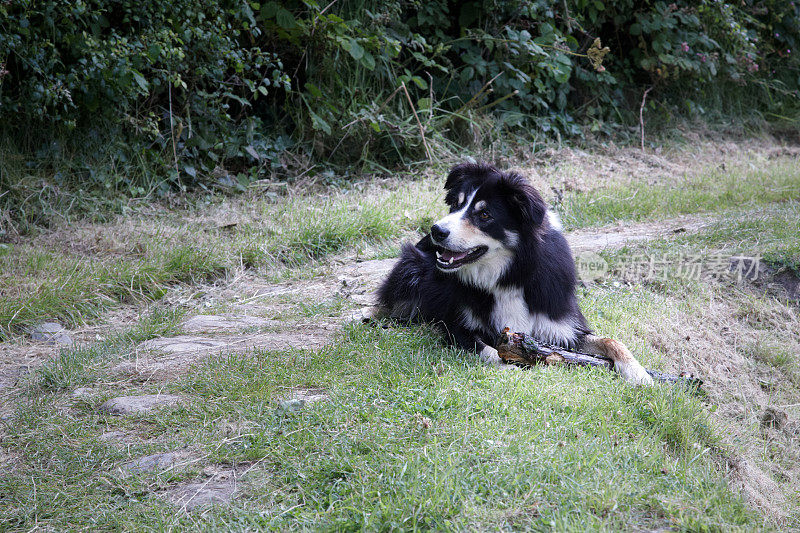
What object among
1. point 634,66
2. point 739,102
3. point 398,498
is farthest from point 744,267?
point 739,102

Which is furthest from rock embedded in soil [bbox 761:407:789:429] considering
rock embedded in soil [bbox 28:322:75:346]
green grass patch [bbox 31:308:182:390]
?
rock embedded in soil [bbox 28:322:75:346]

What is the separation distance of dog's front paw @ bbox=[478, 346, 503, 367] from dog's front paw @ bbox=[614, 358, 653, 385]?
631mm

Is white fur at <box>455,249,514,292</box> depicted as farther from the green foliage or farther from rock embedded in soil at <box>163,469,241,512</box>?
the green foliage

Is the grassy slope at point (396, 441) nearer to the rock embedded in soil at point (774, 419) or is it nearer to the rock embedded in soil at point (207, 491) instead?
the rock embedded in soil at point (207, 491)

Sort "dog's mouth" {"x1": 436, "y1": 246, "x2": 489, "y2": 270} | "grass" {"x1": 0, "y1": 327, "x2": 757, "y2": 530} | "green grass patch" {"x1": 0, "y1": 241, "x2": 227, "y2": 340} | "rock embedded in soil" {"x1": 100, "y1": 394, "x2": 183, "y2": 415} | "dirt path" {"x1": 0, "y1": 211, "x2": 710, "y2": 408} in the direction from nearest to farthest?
1. "grass" {"x1": 0, "y1": 327, "x2": 757, "y2": 530}
2. "rock embedded in soil" {"x1": 100, "y1": 394, "x2": 183, "y2": 415}
3. "dog's mouth" {"x1": 436, "y1": 246, "x2": 489, "y2": 270}
4. "dirt path" {"x1": 0, "y1": 211, "x2": 710, "y2": 408}
5. "green grass patch" {"x1": 0, "y1": 241, "x2": 227, "y2": 340}

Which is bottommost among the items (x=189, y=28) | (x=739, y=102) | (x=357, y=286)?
(x=357, y=286)

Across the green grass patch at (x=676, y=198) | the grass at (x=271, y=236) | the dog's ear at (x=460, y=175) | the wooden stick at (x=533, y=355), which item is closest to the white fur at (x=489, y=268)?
the wooden stick at (x=533, y=355)

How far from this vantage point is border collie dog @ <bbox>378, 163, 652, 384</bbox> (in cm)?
384

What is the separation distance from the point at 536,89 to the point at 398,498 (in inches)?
303

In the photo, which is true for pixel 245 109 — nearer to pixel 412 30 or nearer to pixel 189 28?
pixel 189 28

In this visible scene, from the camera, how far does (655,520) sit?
250 centimetres

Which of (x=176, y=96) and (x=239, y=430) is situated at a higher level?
(x=176, y=96)

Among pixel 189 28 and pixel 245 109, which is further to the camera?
pixel 245 109

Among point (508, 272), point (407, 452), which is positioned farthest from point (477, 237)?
point (407, 452)
